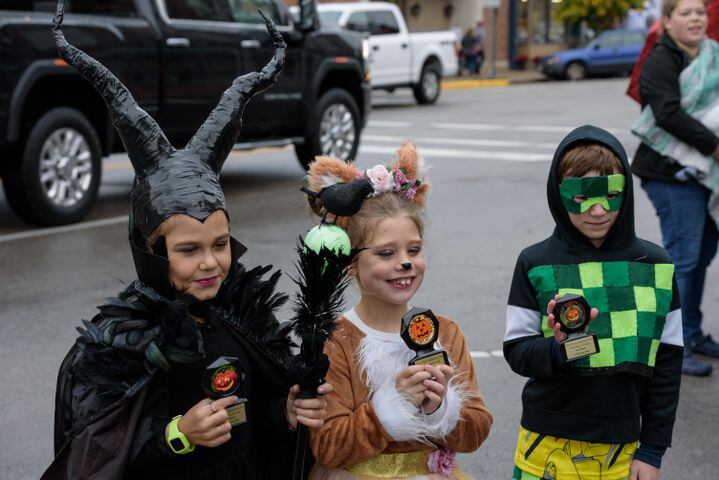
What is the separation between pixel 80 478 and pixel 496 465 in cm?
231

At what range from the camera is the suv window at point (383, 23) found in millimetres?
20641

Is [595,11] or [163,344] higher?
[595,11]

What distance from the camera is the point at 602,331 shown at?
9.80ft

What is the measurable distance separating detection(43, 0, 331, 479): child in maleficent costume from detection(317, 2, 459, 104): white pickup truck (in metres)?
17.5

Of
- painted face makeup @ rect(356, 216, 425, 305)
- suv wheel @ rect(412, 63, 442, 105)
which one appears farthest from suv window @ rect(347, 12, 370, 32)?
painted face makeup @ rect(356, 216, 425, 305)

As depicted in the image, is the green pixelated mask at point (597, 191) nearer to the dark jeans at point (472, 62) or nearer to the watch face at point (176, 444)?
the watch face at point (176, 444)

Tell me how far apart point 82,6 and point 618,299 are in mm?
7117

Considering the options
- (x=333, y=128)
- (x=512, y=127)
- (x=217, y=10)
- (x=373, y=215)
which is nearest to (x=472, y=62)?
(x=512, y=127)

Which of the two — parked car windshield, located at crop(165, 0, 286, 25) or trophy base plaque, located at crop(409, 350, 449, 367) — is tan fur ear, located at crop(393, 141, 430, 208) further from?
parked car windshield, located at crop(165, 0, 286, 25)

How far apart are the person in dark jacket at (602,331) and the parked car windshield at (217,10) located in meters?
7.07

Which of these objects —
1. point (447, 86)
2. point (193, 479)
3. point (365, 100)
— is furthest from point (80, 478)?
point (447, 86)

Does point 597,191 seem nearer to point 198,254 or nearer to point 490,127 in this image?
point 198,254

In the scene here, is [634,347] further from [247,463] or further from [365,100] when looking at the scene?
[365,100]

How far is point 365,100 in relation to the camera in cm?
1231
